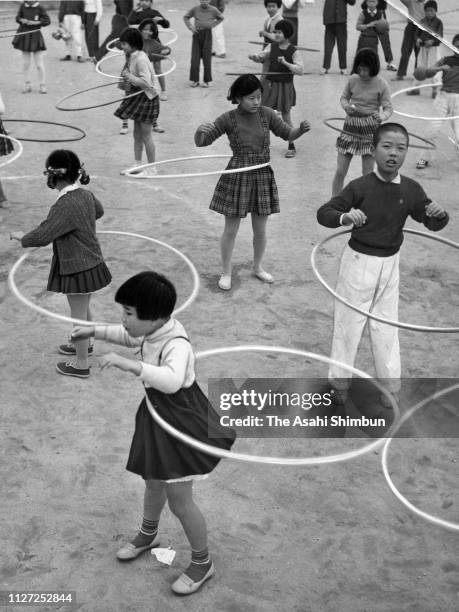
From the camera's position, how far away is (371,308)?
5.05 meters

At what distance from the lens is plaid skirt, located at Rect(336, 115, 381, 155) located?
8070 mm

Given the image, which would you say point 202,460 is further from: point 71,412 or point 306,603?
point 71,412

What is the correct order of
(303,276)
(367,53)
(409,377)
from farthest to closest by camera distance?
(367,53), (303,276), (409,377)

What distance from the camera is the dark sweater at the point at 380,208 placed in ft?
15.7

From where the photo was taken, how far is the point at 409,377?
18.6 feet

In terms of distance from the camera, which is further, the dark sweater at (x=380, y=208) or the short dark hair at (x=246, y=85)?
the short dark hair at (x=246, y=85)

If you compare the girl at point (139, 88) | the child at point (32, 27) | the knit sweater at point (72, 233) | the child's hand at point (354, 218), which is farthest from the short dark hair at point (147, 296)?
the child at point (32, 27)

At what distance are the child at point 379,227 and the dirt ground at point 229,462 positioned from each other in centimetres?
68

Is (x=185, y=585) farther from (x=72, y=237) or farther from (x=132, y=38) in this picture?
(x=132, y=38)

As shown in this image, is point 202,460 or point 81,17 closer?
point 202,460

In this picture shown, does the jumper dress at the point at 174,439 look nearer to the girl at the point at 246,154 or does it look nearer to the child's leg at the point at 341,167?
the girl at the point at 246,154

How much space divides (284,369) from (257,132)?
1.95 metres

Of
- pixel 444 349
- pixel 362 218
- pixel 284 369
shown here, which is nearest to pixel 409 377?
pixel 444 349

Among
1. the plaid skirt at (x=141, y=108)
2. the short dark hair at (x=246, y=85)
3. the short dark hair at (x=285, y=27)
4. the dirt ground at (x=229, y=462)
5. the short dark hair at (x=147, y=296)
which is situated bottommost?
the dirt ground at (x=229, y=462)
